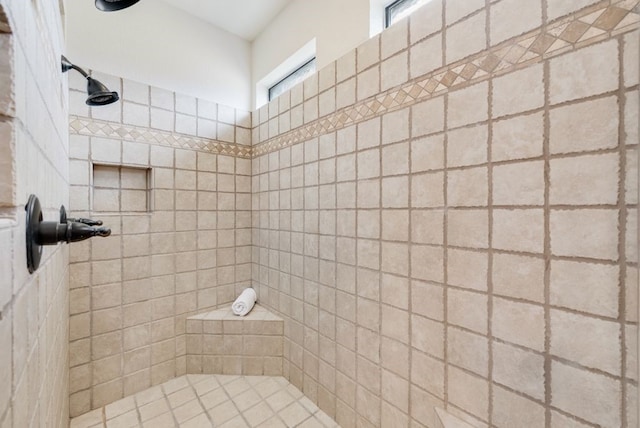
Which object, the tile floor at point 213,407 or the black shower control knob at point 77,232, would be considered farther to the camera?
the tile floor at point 213,407

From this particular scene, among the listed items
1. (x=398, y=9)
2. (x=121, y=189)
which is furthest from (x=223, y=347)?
(x=398, y=9)

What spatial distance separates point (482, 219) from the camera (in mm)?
892

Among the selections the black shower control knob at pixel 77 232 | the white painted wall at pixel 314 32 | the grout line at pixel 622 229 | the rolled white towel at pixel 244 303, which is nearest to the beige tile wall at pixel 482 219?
the grout line at pixel 622 229

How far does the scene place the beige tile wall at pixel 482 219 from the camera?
2.24 feet

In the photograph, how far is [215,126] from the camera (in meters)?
2.00

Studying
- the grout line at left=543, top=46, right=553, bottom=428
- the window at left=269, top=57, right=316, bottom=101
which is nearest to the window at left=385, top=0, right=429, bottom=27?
the window at left=269, top=57, right=316, bottom=101

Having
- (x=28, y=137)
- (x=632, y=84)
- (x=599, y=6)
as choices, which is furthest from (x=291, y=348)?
(x=599, y=6)

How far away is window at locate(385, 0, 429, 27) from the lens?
1324 millimetres

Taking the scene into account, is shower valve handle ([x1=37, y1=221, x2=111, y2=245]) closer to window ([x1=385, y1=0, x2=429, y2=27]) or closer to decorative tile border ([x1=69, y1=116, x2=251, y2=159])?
decorative tile border ([x1=69, y1=116, x2=251, y2=159])

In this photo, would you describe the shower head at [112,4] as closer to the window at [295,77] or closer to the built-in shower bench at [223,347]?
the window at [295,77]

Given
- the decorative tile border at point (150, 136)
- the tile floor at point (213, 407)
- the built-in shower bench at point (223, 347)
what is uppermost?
the decorative tile border at point (150, 136)

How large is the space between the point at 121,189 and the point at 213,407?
1.41 m

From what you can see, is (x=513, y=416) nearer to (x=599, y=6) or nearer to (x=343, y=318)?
(x=343, y=318)

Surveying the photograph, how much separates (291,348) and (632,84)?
1858 millimetres
